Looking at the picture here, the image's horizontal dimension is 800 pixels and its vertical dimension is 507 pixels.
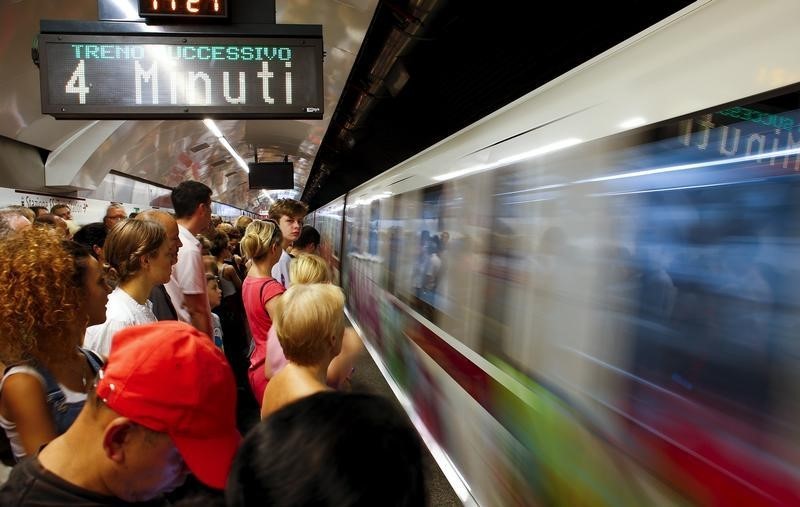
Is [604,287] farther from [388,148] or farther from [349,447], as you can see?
[388,148]

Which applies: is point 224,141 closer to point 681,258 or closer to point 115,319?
point 115,319

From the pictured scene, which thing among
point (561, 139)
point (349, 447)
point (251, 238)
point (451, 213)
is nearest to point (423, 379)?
point (451, 213)

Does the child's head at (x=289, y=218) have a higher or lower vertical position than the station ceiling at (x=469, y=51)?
lower

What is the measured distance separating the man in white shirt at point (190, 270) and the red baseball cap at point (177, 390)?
204cm

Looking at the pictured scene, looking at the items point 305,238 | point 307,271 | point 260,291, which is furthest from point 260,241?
point 305,238

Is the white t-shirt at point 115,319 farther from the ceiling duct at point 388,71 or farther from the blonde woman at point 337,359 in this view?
the ceiling duct at point 388,71

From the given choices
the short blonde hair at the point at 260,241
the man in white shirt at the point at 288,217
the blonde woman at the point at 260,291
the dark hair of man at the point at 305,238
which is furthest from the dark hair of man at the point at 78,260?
the dark hair of man at the point at 305,238

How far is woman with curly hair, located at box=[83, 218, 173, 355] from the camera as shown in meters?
2.24

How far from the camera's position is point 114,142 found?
10680mm

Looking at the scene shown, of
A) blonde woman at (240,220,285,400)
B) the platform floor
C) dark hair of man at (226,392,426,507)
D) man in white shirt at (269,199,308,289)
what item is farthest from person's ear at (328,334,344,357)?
man in white shirt at (269,199,308,289)

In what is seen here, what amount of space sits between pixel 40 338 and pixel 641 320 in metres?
1.77

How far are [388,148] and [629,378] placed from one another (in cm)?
1147

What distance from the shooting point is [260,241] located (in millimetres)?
3217

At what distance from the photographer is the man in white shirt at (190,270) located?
310 centimetres
